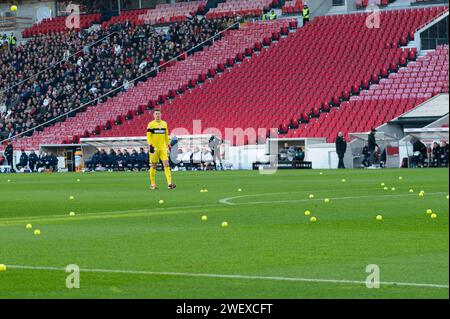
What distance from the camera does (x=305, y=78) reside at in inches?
2586

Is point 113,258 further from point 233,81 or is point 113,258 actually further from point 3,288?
point 233,81

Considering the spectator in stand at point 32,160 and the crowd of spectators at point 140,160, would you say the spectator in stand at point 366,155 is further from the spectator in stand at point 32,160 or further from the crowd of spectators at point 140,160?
the spectator in stand at point 32,160

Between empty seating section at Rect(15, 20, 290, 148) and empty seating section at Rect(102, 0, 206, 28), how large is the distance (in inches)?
235

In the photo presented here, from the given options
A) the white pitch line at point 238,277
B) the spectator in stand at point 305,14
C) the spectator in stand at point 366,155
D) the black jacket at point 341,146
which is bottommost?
the spectator in stand at point 366,155

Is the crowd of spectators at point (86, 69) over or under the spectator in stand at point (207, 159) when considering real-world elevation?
over

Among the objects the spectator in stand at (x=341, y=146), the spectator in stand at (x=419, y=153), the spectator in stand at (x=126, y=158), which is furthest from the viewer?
the spectator in stand at (x=126, y=158)

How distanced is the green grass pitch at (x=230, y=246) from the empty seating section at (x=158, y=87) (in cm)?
4198

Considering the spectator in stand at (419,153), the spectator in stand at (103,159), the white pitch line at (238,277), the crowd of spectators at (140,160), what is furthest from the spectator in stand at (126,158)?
Answer: the white pitch line at (238,277)

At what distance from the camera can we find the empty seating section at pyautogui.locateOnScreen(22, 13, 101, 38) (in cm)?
8494

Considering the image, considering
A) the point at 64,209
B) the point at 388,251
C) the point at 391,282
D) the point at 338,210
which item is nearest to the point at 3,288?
the point at 391,282

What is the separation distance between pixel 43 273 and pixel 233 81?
5623 centimetres

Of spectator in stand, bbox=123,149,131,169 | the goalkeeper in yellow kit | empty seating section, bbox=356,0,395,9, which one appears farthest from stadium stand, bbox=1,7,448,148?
the goalkeeper in yellow kit

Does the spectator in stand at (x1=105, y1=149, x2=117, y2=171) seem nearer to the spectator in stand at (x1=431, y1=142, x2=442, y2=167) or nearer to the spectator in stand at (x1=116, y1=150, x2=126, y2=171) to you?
the spectator in stand at (x1=116, y1=150, x2=126, y2=171)

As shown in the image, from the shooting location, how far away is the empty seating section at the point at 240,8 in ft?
249
